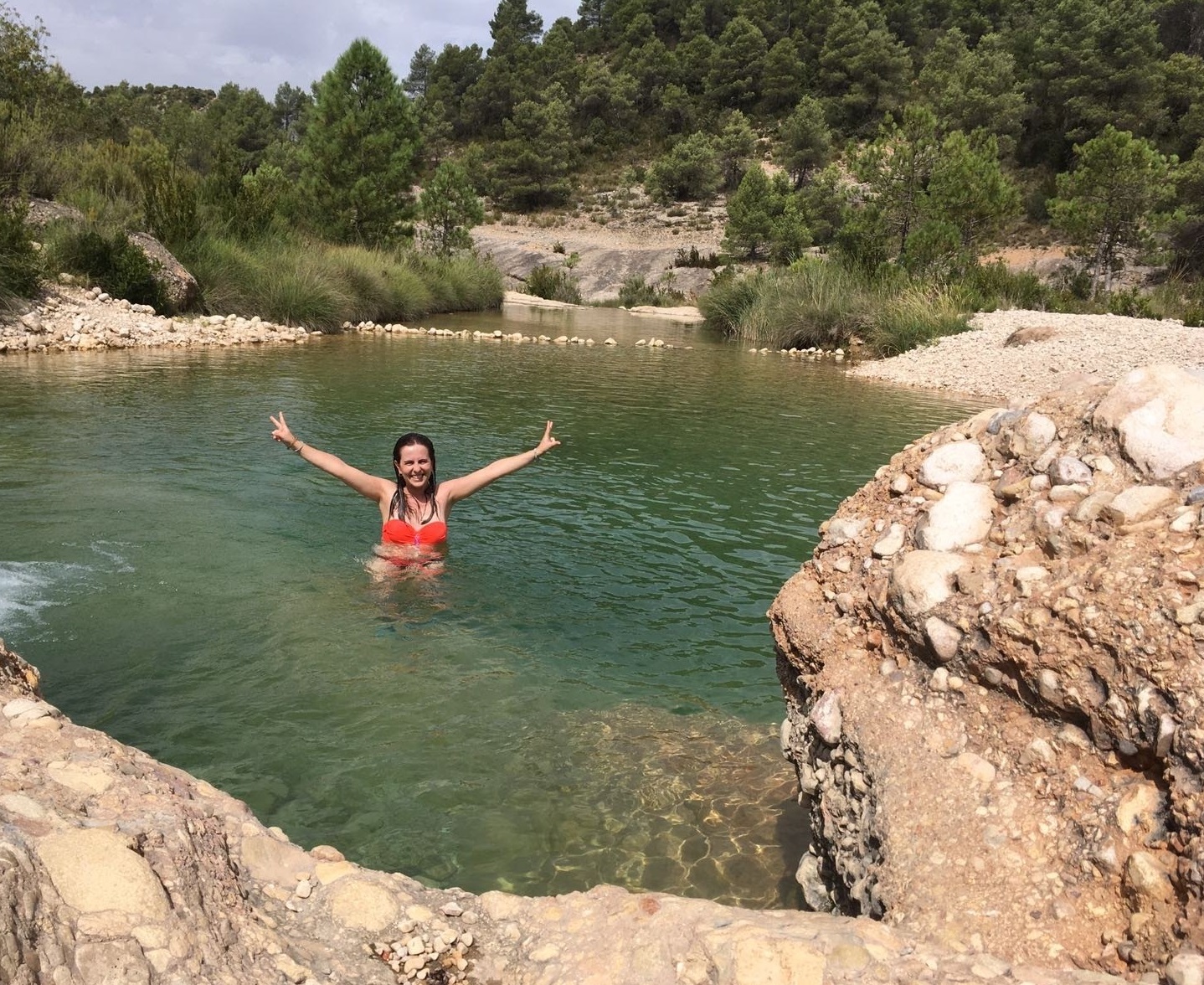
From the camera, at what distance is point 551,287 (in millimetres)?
44375

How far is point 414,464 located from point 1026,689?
15.1 feet

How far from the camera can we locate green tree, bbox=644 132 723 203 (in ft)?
199

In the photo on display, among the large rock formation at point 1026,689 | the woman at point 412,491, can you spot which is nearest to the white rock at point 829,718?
the large rock formation at point 1026,689

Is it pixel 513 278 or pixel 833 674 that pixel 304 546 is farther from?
pixel 513 278

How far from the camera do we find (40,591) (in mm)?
5195

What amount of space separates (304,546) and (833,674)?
15.4 feet

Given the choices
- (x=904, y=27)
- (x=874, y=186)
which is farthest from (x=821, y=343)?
(x=904, y=27)

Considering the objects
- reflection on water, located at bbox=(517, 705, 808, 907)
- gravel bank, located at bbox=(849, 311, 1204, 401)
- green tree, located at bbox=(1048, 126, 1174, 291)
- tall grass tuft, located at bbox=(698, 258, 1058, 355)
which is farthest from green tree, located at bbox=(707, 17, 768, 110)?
reflection on water, located at bbox=(517, 705, 808, 907)

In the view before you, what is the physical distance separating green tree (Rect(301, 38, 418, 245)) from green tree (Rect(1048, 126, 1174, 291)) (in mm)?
24071

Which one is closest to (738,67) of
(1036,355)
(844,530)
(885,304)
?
(885,304)

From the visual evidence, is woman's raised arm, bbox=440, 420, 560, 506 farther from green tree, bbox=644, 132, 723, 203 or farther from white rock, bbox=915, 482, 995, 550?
green tree, bbox=644, 132, 723, 203

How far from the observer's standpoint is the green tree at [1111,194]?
27.7 m

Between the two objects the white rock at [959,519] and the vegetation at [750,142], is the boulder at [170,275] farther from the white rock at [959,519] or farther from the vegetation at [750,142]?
the white rock at [959,519]

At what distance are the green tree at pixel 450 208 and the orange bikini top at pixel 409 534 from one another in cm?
3437
